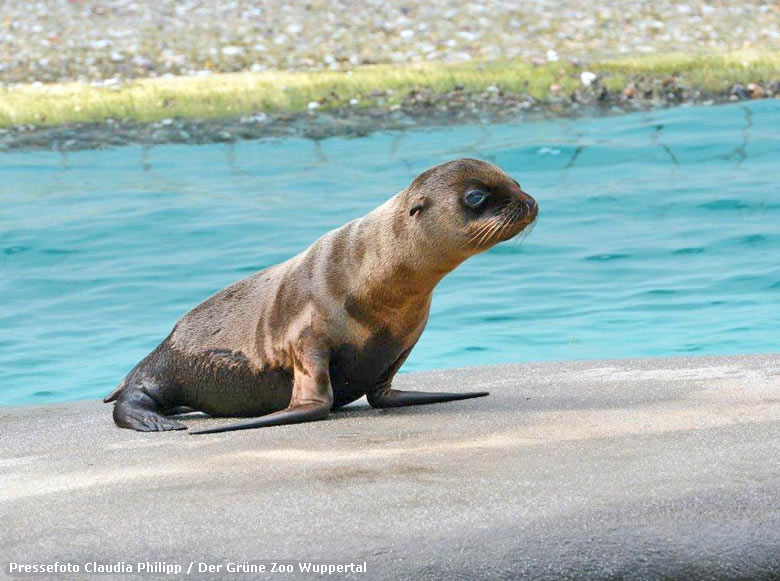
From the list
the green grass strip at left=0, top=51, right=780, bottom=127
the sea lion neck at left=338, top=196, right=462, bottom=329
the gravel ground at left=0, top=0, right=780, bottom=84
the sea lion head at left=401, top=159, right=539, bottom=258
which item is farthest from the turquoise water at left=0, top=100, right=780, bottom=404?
the sea lion head at left=401, top=159, right=539, bottom=258

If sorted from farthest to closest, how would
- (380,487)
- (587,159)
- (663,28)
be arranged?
(663,28)
(587,159)
(380,487)

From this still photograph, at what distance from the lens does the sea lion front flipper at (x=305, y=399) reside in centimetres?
491

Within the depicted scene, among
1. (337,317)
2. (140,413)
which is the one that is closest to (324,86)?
(140,413)

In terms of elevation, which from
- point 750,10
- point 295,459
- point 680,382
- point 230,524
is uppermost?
point 230,524

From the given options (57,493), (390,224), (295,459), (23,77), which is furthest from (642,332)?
(23,77)

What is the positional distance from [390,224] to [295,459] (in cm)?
130

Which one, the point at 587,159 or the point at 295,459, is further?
the point at 587,159

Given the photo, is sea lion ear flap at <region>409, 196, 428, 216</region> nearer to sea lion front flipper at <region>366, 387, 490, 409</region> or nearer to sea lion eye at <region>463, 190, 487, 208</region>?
sea lion eye at <region>463, 190, 487, 208</region>

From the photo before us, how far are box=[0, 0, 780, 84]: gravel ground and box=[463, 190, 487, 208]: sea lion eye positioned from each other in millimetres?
11489

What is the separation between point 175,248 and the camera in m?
11.5

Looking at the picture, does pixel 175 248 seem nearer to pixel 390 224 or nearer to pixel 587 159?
pixel 587 159

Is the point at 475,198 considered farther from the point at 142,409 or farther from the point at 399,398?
the point at 142,409

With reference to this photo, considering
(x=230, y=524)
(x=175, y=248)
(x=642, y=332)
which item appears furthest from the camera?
(x=175, y=248)

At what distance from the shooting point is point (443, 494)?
3559 mm
